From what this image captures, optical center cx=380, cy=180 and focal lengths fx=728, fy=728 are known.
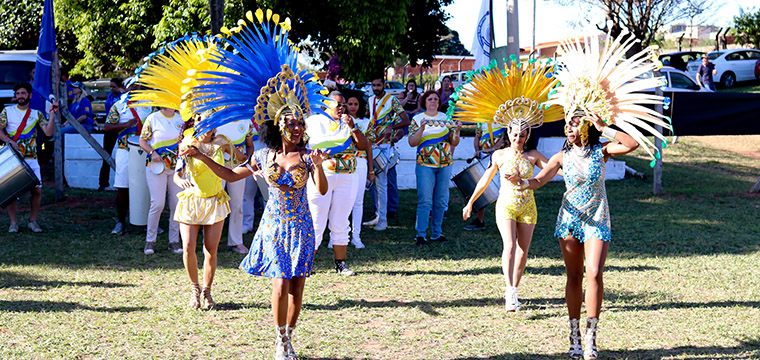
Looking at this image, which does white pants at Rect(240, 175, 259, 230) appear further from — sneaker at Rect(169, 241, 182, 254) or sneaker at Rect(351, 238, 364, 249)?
sneaker at Rect(351, 238, 364, 249)

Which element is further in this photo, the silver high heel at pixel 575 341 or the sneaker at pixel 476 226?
the sneaker at pixel 476 226

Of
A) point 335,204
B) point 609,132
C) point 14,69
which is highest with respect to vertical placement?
point 14,69

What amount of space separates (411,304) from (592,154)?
215 cm

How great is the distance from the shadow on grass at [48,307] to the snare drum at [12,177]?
2.57m

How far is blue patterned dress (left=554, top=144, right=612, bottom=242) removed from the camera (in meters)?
4.79

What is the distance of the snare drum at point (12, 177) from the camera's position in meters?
8.21

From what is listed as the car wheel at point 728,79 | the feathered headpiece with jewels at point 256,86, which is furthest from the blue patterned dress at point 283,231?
the car wheel at point 728,79

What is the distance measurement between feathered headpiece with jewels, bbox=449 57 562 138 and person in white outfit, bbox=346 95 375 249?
5.91 ft

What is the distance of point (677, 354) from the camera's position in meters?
4.92

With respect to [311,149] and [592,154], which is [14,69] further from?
[592,154]

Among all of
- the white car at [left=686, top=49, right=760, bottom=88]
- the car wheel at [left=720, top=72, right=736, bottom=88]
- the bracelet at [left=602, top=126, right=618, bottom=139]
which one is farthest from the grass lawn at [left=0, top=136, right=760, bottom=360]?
the car wheel at [left=720, top=72, right=736, bottom=88]

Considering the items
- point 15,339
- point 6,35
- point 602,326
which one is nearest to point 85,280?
point 15,339

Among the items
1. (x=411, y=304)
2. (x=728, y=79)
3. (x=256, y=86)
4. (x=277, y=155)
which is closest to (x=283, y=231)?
(x=277, y=155)

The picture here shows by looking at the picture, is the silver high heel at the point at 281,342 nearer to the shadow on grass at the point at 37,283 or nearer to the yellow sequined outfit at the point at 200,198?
the yellow sequined outfit at the point at 200,198
